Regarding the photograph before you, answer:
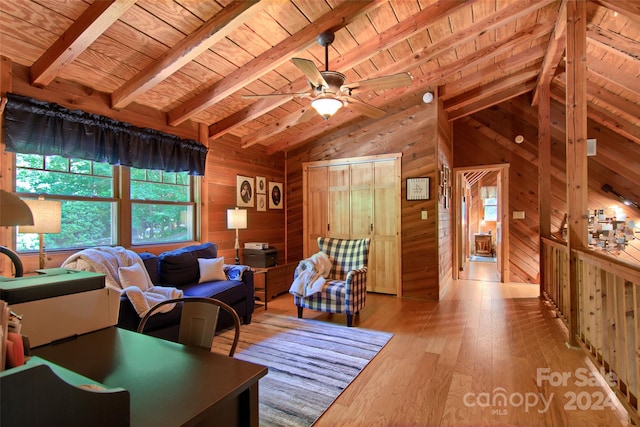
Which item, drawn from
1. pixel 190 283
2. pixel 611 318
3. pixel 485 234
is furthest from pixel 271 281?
pixel 485 234

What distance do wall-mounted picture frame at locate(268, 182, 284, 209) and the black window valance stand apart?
1774 millimetres

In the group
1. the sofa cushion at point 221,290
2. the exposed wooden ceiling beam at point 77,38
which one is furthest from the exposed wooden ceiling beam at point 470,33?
the sofa cushion at point 221,290

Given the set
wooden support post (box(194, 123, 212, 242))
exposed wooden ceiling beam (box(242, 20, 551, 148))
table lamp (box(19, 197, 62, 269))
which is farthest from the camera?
wooden support post (box(194, 123, 212, 242))

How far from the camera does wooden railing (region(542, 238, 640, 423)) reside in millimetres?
1967

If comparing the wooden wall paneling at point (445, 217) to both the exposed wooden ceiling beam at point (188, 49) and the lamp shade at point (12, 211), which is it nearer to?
the exposed wooden ceiling beam at point (188, 49)

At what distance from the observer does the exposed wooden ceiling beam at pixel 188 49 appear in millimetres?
2479

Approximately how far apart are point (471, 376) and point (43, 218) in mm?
3403

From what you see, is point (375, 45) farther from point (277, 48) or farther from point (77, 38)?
point (77, 38)

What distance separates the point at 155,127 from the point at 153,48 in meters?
1.12

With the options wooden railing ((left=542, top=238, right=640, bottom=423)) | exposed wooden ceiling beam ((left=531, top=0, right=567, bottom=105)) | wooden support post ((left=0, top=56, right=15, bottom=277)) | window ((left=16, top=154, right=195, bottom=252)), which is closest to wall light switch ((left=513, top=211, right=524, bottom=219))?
exposed wooden ceiling beam ((left=531, top=0, right=567, bottom=105))

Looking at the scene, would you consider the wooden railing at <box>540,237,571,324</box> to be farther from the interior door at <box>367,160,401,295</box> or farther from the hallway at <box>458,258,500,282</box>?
the interior door at <box>367,160,401,295</box>

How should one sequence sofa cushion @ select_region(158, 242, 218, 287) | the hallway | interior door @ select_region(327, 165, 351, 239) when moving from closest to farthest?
sofa cushion @ select_region(158, 242, 218, 287) → interior door @ select_region(327, 165, 351, 239) → the hallway

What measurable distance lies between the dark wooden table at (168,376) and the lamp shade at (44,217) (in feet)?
5.24

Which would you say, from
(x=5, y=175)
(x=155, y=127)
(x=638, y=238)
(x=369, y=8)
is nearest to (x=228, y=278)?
(x=155, y=127)
